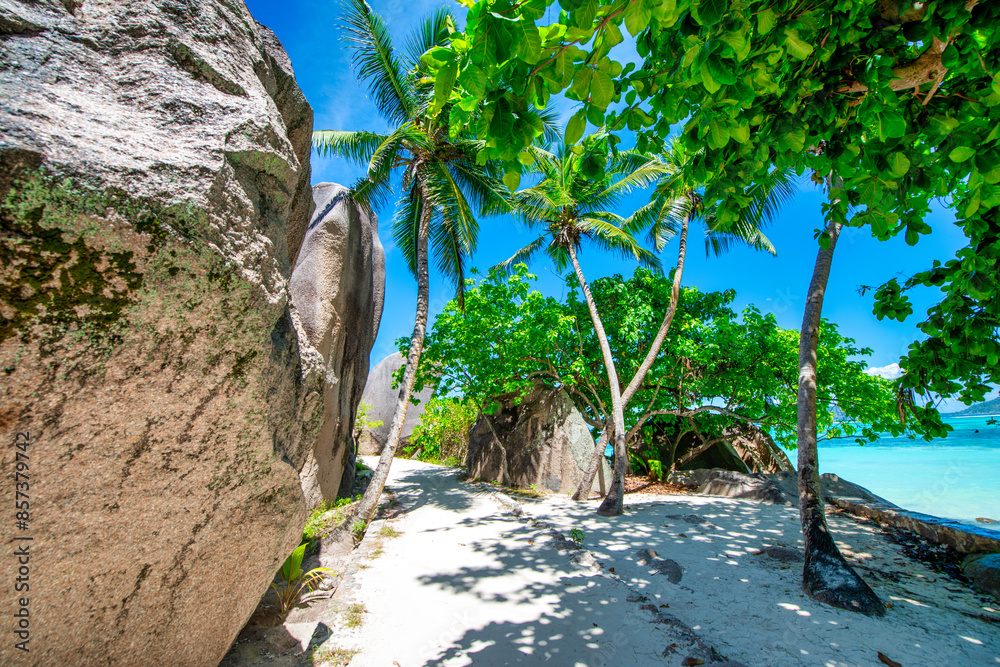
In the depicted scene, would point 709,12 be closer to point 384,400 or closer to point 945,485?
point 384,400

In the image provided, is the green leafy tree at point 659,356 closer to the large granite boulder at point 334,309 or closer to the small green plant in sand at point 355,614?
the large granite boulder at point 334,309

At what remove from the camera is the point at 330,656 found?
304 centimetres

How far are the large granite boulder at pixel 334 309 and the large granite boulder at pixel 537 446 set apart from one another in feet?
14.5

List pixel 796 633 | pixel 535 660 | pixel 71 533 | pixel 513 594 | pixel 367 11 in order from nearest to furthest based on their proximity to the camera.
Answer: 1. pixel 71 533
2. pixel 535 660
3. pixel 796 633
4. pixel 513 594
5. pixel 367 11

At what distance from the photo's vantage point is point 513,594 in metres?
4.11

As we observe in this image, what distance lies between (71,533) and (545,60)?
2590mm

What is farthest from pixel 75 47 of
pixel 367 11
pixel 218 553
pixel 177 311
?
pixel 367 11

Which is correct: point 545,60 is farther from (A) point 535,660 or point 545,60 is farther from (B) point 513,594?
(B) point 513,594

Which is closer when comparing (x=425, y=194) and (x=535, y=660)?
(x=535, y=660)

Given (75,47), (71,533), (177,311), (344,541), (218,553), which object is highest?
(75,47)

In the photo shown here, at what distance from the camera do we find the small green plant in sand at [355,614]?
3542 millimetres

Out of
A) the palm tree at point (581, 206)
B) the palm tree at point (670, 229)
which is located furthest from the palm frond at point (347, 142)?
the palm tree at point (670, 229)

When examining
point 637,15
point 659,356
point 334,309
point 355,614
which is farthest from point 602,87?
point 659,356

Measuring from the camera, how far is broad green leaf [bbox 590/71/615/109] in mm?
1514
